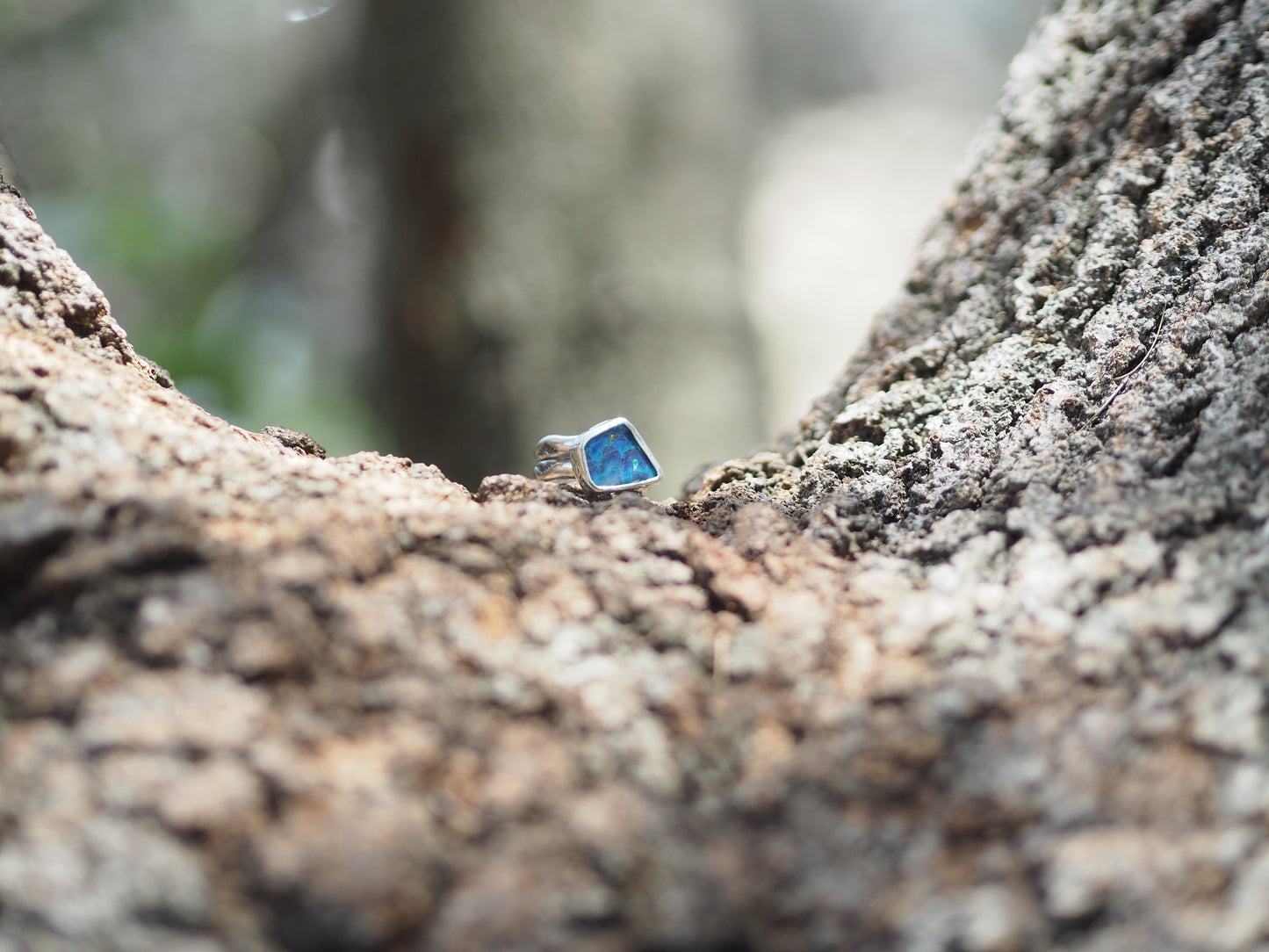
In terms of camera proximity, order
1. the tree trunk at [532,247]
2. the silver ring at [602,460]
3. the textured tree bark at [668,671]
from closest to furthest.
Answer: the textured tree bark at [668,671] → the silver ring at [602,460] → the tree trunk at [532,247]

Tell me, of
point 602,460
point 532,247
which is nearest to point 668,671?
point 602,460

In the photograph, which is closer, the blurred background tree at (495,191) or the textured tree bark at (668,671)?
the textured tree bark at (668,671)

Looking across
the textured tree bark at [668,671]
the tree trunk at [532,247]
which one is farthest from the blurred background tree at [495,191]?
the textured tree bark at [668,671]

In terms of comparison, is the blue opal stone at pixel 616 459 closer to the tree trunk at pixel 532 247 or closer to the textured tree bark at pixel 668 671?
the textured tree bark at pixel 668 671

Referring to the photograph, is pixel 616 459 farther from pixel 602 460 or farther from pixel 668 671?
pixel 668 671

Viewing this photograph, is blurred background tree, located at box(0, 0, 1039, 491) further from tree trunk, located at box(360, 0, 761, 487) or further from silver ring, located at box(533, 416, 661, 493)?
silver ring, located at box(533, 416, 661, 493)

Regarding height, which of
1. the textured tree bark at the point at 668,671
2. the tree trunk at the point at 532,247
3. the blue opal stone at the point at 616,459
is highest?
the tree trunk at the point at 532,247
